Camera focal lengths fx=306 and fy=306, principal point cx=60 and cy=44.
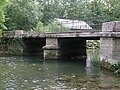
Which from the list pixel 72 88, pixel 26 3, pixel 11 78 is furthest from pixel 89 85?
pixel 26 3

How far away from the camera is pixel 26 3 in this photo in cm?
4728

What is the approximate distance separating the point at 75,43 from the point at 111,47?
567 inches

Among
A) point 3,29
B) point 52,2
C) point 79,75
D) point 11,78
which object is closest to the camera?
point 11,78

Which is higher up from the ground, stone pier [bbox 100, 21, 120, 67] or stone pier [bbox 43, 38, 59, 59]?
stone pier [bbox 100, 21, 120, 67]

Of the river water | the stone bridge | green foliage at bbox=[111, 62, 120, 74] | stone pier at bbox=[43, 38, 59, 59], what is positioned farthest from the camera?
stone pier at bbox=[43, 38, 59, 59]

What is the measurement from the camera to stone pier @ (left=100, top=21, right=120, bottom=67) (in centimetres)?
2281

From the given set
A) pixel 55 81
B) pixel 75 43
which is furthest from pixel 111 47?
pixel 75 43

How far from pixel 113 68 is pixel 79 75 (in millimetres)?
2846

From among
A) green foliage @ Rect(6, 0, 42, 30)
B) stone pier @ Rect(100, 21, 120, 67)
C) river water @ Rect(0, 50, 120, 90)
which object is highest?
green foliage @ Rect(6, 0, 42, 30)

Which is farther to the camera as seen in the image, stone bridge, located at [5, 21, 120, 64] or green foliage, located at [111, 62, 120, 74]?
stone bridge, located at [5, 21, 120, 64]

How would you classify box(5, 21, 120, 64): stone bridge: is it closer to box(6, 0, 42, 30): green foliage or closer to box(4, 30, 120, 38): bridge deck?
box(4, 30, 120, 38): bridge deck

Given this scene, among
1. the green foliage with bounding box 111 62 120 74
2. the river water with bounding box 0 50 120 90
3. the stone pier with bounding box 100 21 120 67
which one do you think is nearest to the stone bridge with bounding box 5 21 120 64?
the stone pier with bounding box 100 21 120 67

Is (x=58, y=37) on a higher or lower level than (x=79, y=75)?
higher

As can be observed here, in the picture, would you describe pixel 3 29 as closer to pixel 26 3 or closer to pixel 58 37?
pixel 26 3
